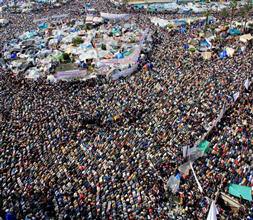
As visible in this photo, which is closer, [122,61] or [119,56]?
[122,61]

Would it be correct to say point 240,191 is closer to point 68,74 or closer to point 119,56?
point 68,74

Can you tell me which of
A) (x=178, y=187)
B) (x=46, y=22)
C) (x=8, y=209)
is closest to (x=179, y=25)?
(x=46, y=22)

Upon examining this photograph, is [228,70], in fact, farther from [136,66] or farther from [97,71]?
[97,71]

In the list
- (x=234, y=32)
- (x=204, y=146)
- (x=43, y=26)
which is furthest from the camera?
(x=43, y=26)

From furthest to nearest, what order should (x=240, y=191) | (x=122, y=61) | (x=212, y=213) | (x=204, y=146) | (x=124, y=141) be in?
1. (x=122, y=61)
2. (x=124, y=141)
3. (x=204, y=146)
4. (x=240, y=191)
5. (x=212, y=213)

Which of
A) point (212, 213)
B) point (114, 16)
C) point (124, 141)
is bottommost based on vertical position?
point (124, 141)

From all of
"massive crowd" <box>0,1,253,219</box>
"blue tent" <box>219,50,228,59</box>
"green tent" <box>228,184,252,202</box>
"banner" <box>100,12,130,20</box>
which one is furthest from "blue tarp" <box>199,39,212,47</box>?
"green tent" <box>228,184,252,202</box>

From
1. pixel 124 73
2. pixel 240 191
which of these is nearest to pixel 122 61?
pixel 124 73

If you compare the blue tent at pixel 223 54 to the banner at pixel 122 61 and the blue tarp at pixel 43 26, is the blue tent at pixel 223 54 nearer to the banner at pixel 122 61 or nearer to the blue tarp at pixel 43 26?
the banner at pixel 122 61
